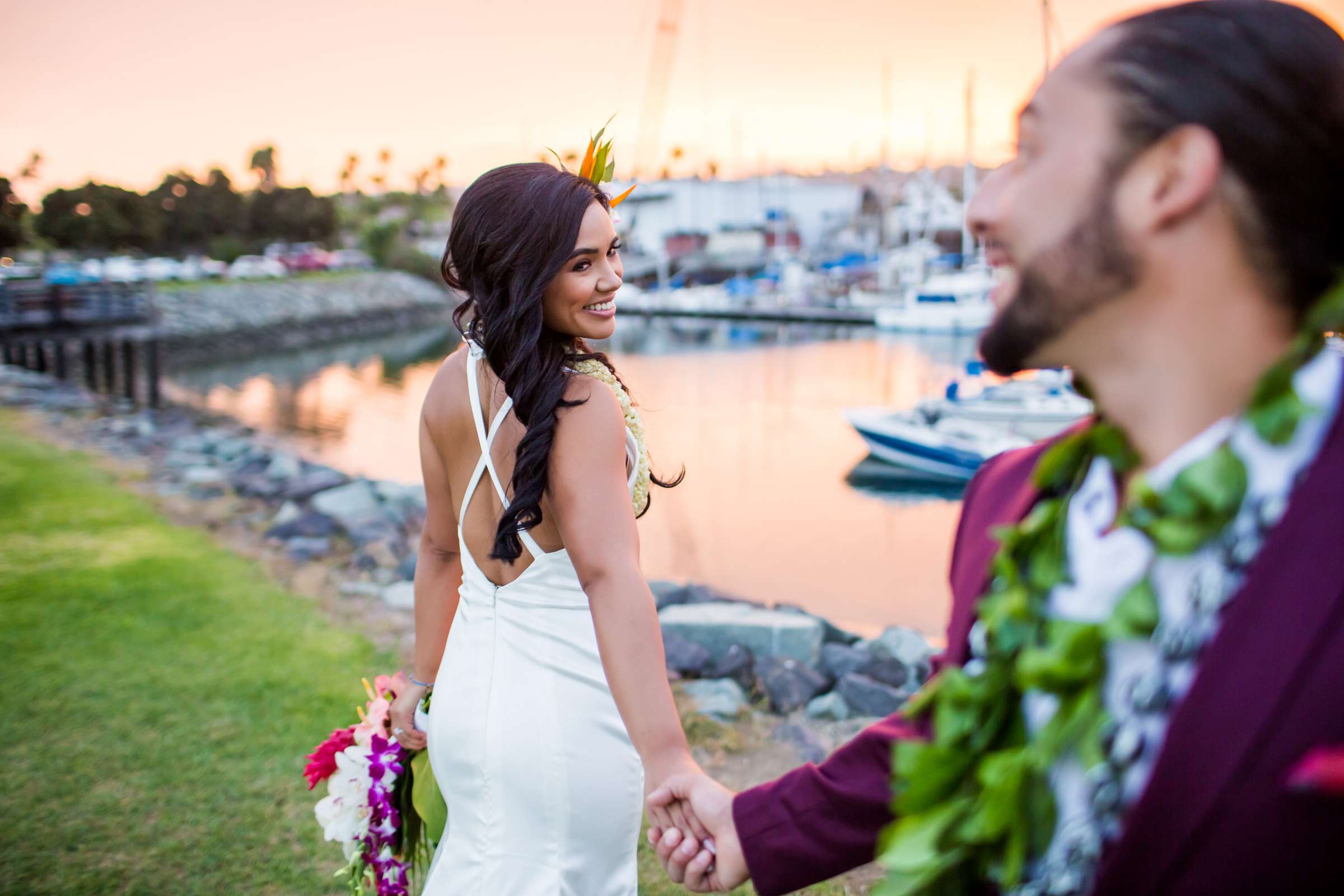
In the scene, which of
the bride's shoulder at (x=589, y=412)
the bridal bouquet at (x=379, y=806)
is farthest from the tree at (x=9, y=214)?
the bride's shoulder at (x=589, y=412)

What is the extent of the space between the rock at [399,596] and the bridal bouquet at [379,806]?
4.48 metres

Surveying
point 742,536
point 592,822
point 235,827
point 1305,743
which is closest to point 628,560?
point 592,822

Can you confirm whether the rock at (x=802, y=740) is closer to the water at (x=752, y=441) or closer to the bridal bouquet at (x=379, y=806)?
the water at (x=752, y=441)

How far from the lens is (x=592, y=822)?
85.4 inches

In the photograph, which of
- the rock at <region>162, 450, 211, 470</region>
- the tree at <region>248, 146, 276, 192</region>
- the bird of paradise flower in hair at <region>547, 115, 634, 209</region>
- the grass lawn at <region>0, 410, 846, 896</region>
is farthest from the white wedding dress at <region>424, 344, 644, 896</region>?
the tree at <region>248, 146, 276, 192</region>

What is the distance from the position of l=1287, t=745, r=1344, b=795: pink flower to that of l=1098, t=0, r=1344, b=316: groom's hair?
46cm

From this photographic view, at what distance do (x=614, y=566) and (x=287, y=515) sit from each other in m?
8.86

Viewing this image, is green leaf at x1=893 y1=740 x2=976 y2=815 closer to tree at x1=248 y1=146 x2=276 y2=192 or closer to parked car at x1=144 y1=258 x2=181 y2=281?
parked car at x1=144 y1=258 x2=181 y2=281

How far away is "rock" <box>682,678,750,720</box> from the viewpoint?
5508 millimetres

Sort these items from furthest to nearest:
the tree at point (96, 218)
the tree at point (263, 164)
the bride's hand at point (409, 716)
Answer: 1. the tree at point (263, 164)
2. the tree at point (96, 218)
3. the bride's hand at point (409, 716)

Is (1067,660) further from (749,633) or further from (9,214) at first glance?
(9,214)

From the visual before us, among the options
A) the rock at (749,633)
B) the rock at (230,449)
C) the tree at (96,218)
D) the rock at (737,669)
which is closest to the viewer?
the rock at (737,669)

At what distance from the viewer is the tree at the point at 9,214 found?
24.0m

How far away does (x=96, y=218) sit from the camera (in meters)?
52.2
